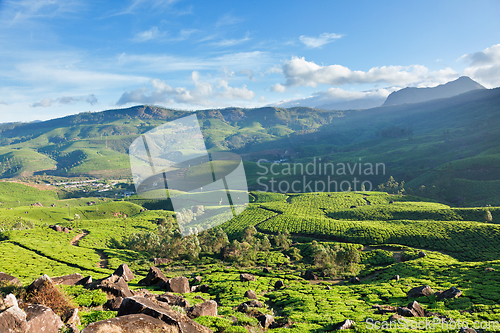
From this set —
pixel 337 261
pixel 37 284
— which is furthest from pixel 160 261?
pixel 37 284

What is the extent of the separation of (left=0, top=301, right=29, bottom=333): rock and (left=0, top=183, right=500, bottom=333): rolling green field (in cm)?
401

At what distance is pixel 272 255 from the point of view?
6600 centimetres

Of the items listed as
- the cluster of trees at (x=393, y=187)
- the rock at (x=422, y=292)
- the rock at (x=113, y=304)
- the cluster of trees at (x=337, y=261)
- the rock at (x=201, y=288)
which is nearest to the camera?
the rock at (x=113, y=304)

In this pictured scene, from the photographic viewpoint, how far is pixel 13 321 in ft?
31.9

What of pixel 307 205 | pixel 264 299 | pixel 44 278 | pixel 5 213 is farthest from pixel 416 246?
pixel 5 213

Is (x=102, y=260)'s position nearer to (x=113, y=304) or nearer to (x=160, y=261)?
(x=160, y=261)

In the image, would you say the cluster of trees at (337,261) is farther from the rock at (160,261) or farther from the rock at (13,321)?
the rock at (13,321)

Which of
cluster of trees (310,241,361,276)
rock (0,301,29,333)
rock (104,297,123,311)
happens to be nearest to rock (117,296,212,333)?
rock (0,301,29,333)

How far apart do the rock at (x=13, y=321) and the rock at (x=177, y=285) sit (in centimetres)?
2216

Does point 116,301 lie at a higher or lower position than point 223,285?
higher

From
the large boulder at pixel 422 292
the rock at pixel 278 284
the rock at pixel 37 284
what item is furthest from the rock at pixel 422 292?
the rock at pixel 37 284

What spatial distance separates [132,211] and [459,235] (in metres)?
183

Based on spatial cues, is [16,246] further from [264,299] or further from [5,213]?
[5,213]

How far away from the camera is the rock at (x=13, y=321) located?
9.47 meters
